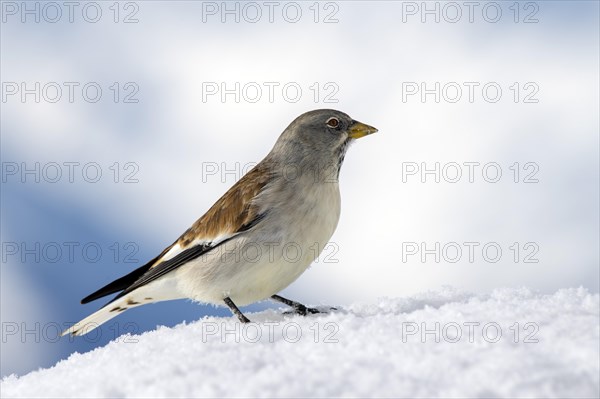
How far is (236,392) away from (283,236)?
6.54 ft

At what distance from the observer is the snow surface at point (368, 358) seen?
387 cm

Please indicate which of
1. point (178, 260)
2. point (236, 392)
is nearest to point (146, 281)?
point (178, 260)

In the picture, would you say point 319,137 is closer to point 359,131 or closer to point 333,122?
point 333,122

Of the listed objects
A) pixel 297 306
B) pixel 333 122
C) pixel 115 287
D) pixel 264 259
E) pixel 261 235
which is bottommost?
pixel 297 306

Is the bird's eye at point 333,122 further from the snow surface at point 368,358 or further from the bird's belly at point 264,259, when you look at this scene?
the snow surface at point 368,358

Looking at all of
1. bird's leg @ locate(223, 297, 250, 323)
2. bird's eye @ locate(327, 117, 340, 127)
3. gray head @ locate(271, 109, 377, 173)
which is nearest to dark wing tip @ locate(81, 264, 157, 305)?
bird's leg @ locate(223, 297, 250, 323)

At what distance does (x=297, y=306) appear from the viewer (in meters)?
6.39

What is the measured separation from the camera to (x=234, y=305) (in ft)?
19.9

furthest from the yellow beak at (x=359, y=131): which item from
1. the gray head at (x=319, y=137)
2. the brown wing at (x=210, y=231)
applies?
the brown wing at (x=210, y=231)

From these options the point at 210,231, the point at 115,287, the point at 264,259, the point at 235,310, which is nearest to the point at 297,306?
the point at 235,310

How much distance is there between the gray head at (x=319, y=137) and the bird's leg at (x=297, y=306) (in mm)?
1221

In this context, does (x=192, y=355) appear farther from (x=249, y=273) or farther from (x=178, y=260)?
(x=178, y=260)

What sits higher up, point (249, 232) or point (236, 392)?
point (249, 232)

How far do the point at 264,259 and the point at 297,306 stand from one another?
79cm
